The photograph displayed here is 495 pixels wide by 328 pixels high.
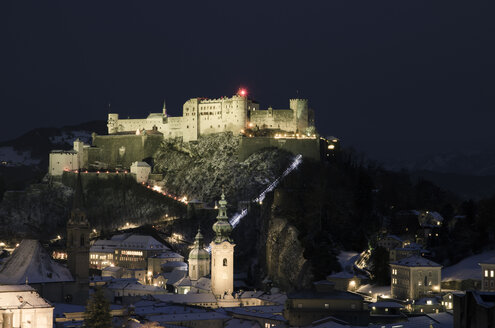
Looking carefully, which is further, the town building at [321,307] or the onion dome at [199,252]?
the onion dome at [199,252]

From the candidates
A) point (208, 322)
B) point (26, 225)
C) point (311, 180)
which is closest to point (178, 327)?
point (208, 322)

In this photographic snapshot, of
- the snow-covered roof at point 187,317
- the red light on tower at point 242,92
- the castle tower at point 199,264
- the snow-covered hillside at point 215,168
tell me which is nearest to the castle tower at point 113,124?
the snow-covered hillside at point 215,168

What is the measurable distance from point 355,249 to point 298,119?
116ft

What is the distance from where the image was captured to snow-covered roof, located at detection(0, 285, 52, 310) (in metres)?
65.3

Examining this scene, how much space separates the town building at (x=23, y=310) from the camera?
64625mm

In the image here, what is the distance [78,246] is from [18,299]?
19.2 meters

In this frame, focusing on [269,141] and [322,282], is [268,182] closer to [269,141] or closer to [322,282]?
[269,141]

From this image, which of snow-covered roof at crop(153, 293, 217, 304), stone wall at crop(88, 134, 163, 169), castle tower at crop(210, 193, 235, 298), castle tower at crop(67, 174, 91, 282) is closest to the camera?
castle tower at crop(67, 174, 91, 282)

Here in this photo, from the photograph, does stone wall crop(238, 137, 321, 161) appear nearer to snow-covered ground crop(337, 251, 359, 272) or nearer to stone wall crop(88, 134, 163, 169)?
stone wall crop(88, 134, 163, 169)

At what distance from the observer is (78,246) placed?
85.2 metres

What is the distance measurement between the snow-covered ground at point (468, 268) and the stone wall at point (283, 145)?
37.7 metres

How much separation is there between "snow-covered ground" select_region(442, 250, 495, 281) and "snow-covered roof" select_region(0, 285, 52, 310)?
39.5 meters

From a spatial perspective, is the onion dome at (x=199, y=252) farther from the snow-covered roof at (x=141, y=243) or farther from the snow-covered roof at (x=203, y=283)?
the snow-covered roof at (x=141, y=243)

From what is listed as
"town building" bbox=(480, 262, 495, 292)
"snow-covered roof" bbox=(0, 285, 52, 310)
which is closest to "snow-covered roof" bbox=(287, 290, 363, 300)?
"town building" bbox=(480, 262, 495, 292)
